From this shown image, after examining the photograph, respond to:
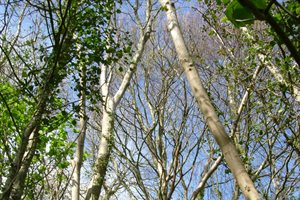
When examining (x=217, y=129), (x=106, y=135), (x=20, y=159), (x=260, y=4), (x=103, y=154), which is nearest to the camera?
(x=260, y=4)

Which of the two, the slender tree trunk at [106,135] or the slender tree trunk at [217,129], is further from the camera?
the slender tree trunk at [106,135]

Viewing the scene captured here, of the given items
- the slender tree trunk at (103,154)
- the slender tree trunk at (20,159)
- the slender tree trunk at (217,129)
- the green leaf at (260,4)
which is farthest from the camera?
the slender tree trunk at (103,154)

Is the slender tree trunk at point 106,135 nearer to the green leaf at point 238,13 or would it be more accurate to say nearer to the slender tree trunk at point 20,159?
the slender tree trunk at point 20,159

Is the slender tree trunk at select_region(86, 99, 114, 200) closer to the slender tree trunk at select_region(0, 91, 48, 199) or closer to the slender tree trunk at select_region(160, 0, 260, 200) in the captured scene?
the slender tree trunk at select_region(0, 91, 48, 199)

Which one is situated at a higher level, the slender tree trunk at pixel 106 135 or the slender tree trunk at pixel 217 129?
the slender tree trunk at pixel 106 135

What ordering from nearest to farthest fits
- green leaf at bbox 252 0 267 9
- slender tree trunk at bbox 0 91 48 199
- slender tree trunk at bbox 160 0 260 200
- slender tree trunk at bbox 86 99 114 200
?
green leaf at bbox 252 0 267 9 < slender tree trunk at bbox 160 0 260 200 < slender tree trunk at bbox 0 91 48 199 < slender tree trunk at bbox 86 99 114 200

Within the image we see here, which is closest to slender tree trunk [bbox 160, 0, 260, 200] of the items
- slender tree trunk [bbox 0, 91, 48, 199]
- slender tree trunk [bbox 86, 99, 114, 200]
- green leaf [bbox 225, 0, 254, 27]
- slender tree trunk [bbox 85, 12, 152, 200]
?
green leaf [bbox 225, 0, 254, 27]

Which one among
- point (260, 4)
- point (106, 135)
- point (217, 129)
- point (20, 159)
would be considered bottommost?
point (260, 4)

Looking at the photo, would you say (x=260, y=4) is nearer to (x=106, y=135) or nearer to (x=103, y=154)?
(x=103, y=154)

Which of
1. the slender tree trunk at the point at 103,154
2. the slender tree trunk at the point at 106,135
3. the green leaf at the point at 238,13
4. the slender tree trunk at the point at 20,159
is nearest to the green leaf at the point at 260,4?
the green leaf at the point at 238,13

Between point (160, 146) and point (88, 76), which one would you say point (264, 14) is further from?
point (160, 146)

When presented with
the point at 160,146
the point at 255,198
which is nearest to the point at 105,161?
the point at 160,146

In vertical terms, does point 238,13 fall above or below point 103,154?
below

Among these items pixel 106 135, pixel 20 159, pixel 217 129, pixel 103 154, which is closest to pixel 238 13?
pixel 217 129
